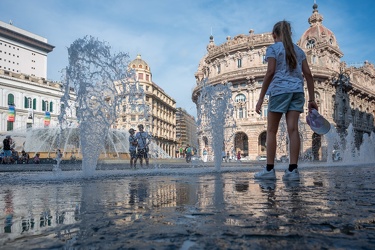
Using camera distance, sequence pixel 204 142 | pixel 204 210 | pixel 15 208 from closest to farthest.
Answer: pixel 204 210 < pixel 15 208 < pixel 204 142

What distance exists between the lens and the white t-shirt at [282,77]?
3.71m

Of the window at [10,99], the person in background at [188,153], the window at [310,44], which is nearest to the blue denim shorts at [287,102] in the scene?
the person in background at [188,153]

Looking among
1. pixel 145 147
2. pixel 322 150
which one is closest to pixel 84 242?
pixel 145 147

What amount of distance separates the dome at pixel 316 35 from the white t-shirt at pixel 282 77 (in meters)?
35.7

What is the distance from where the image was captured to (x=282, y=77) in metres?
3.77

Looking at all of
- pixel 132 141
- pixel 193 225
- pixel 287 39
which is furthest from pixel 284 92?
pixel 132 141

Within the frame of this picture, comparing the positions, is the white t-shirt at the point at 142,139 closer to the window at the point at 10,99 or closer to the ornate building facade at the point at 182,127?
the window at the point at 10,99

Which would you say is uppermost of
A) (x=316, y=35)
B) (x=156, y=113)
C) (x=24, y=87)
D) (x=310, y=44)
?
(x=316, y=35)

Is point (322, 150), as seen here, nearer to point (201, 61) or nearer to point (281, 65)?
point (201, 61)

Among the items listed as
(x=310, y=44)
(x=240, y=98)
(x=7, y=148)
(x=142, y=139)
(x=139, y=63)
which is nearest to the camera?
(x=142, y=139)

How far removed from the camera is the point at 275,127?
3.76 metres

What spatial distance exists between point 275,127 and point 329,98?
115ft

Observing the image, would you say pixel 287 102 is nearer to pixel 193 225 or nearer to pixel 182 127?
pixel 193 225

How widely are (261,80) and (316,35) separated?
947cm
